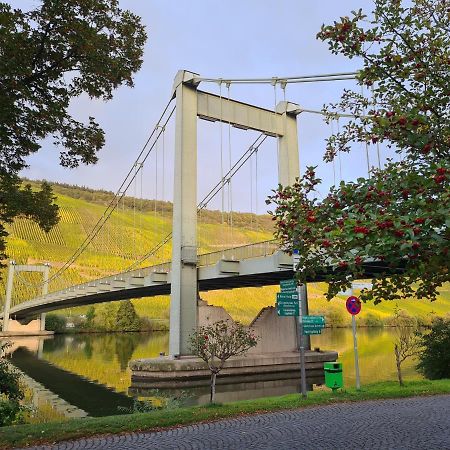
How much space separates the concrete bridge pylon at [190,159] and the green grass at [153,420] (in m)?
11.6

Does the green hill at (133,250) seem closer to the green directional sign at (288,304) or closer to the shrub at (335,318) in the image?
the shrub at (335,318)

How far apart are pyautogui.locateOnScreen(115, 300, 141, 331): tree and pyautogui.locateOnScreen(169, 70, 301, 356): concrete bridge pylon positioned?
127ft

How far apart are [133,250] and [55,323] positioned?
4629cm

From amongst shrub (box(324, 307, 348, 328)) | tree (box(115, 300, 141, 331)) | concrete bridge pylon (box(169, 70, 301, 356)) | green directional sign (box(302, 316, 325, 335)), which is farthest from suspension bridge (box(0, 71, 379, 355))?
shrub (box(324, 307, 348, 328))

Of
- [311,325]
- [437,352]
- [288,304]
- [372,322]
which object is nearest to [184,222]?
[311,325]

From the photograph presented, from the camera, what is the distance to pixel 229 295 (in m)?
85.5

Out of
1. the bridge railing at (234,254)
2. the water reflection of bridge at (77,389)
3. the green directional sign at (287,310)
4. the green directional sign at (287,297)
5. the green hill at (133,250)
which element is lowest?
the water reflection of bridge at (77,389)

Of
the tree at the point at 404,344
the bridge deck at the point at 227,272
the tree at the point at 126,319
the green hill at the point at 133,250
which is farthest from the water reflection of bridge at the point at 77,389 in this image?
the green hill at the point at 133,250

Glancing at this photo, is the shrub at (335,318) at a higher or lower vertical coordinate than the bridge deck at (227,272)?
lower

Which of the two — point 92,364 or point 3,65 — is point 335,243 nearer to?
point 3,65

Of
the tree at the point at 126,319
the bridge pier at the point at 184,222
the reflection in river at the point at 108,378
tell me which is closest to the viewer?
the reflection in river at the point at 108,378

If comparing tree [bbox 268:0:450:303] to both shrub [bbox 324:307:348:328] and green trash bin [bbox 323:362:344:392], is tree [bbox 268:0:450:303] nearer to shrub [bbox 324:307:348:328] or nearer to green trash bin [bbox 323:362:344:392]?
green trash bin [bbox 323:362:344:392]

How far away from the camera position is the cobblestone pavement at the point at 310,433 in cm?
587

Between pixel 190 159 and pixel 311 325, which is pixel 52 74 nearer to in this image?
pixel 311 325
